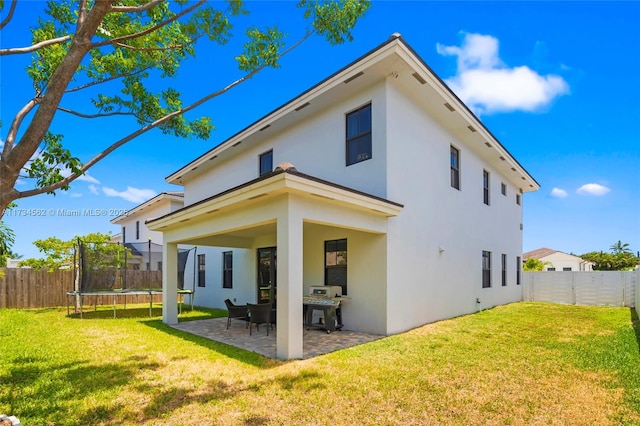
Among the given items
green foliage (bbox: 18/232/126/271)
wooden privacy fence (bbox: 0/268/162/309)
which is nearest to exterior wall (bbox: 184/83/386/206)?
green foliage (bbox: 18/232/126/271)

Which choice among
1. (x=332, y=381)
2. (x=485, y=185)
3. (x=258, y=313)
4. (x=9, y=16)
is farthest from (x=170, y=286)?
(x=485, y=185)

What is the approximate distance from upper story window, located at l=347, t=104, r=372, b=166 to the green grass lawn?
14.7ft

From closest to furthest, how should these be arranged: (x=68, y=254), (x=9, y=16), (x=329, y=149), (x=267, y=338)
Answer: (x=9, y=16) → (x=267, y=338) → (x=329, y=149) → (x=68, y=254)

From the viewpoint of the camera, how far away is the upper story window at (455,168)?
→ 11.4 metres

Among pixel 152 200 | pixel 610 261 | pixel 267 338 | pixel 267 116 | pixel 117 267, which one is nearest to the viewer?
pixel 267 338

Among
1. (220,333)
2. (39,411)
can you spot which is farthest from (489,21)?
(39,411)

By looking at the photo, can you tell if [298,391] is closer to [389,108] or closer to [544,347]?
[544,347]

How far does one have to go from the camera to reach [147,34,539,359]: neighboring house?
652cm

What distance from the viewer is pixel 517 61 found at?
34.4 ft

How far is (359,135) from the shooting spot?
9.02 meters

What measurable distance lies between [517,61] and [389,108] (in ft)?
17.1

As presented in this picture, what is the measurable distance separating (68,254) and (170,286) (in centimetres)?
830

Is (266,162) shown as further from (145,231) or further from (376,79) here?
(145,231)

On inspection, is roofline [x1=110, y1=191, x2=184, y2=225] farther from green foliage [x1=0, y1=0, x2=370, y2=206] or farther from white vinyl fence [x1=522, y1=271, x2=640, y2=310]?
white vinyl fence [x1=522, y1=271, x2=640, y2=310]
